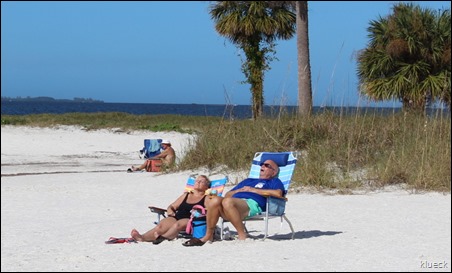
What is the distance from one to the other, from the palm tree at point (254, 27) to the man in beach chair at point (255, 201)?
58.3ft

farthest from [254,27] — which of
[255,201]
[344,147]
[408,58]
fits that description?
[255,201]

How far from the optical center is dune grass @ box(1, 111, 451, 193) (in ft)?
41.8

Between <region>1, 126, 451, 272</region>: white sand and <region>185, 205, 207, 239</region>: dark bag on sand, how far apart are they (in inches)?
8.7

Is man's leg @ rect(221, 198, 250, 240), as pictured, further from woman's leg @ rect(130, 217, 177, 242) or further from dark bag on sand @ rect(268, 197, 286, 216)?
woman's leg @ rect(130, 217, 177, 242)

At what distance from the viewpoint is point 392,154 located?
13.2m

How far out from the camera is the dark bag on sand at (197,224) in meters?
8.37

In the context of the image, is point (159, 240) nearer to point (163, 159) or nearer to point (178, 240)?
point (178, 240)

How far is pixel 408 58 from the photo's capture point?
2097cm

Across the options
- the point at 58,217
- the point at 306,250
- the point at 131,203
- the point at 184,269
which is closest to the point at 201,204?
the point at 306,250

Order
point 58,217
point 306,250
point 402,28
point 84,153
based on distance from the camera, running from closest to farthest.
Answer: point 306,250 < point 58,217 < point 402,28 < point 84,153

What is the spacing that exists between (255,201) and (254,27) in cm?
1955

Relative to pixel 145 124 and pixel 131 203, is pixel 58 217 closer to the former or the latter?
pixel 131 203

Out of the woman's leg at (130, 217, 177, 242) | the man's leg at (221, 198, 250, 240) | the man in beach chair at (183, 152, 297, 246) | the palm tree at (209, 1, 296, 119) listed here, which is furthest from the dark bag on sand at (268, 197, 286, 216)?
the palm tree at (209, 1, 296, 119)

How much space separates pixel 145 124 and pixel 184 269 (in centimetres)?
2408
